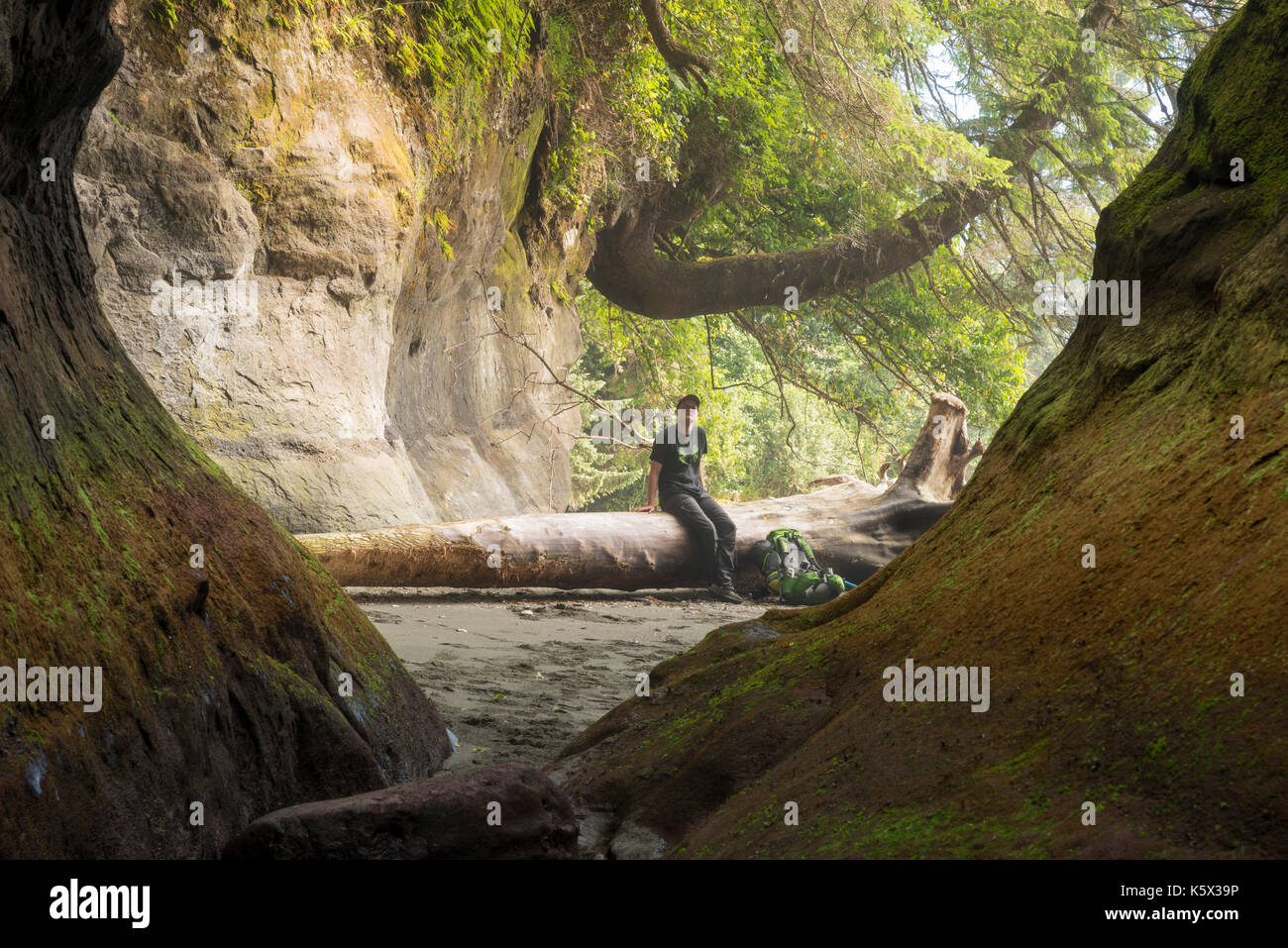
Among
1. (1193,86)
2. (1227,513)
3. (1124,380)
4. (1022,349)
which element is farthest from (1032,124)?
(1227,513)

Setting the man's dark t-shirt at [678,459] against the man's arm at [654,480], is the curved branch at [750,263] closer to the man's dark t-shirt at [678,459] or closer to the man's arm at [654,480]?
the man's dark t-shirt at [678,459]

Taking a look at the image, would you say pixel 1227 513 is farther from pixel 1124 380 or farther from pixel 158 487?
pixel 158 487

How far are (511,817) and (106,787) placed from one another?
0.96 meters

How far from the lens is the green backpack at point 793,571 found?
33.8 feet

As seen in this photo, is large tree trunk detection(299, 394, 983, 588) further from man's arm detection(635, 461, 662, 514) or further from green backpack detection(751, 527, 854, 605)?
man's arm detection(635, 461, 662, 514)

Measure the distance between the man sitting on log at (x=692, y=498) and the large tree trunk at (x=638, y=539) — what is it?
0.55 feet

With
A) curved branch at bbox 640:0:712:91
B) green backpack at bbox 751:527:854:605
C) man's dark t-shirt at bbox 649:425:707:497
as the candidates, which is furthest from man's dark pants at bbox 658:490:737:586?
curved branch at bbox 640:0:712:91

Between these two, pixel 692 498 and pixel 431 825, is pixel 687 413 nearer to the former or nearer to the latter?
pixel 692 498

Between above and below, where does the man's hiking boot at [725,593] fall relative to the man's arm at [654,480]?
below

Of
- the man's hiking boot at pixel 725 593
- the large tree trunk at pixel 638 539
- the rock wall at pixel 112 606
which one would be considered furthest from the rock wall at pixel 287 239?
the rock wall at pixel 112 606

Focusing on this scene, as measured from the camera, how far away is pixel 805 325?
18.8 meters

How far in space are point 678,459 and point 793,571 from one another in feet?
5.94

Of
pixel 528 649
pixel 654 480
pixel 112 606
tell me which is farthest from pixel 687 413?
pixel 112 606

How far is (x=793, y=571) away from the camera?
10688 mm
